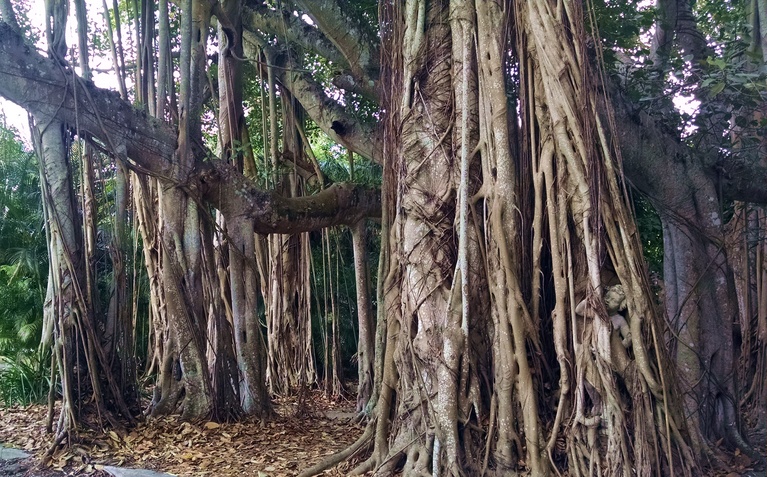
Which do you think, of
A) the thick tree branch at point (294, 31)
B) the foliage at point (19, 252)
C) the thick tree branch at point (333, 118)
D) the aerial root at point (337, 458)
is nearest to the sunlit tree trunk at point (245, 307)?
the thick tree branch at point (294, 31)

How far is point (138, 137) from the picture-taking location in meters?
4.71

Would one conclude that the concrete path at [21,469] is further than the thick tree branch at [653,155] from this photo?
No

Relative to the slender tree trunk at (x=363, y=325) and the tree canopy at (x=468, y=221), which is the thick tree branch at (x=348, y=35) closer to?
the tree canopy at (x=468, y=221)

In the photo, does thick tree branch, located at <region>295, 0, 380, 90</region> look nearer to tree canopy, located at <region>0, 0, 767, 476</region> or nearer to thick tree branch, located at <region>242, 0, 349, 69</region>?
tree canopy, located at <region>0, 0, 767, 476</region>

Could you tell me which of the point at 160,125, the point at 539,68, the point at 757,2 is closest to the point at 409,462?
the point at 539,68

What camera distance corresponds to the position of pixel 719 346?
448cm

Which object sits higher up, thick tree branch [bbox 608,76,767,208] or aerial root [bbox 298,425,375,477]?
thick tree branch [bbox 608,76,767,208]

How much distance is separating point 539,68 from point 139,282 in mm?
Answer: 5591

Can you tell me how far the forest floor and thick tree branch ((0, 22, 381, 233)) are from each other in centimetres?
164

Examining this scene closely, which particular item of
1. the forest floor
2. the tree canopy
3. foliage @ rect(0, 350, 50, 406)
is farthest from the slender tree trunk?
foliage @ rect(0, 350, 50, 406)

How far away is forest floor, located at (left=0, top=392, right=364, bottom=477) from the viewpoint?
4.05 metres

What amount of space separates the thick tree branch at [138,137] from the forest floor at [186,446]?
1642 millimetres

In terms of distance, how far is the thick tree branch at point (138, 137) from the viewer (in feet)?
13.8

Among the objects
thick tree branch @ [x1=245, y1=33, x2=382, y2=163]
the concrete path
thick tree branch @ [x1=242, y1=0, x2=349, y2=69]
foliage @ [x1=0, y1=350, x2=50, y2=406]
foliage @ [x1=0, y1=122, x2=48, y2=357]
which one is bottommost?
the concrete path
